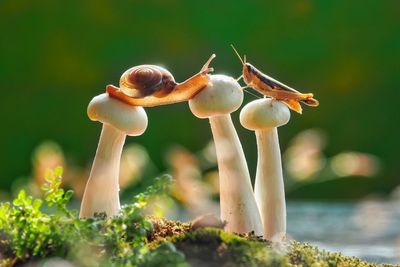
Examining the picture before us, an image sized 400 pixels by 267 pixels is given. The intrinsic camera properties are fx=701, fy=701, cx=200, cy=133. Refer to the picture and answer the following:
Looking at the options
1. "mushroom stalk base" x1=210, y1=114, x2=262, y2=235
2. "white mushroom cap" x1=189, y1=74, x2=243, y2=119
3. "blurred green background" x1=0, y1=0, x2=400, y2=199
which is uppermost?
"blurred green background" x1=0, y1=0, x2=400, y2=199

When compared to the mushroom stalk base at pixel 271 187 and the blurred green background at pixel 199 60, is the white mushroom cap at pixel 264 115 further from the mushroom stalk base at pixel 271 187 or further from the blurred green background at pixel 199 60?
the blurred green background at pixel 199 60

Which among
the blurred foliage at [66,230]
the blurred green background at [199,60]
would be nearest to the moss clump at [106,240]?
the blurred foliage at [66,230]

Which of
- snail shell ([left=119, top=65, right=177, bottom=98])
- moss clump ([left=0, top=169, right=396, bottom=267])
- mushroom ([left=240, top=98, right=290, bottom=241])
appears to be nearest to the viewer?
moss clump ([left=0, top=169, right=396, bottom=267])

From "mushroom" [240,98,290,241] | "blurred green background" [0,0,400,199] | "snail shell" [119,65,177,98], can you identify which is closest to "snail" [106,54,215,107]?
"snail shell" [119,65,177,98]

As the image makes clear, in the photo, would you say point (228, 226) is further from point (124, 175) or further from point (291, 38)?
point (291, 38)

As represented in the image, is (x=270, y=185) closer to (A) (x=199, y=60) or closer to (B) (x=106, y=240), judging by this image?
(B) (x=106, y=240)

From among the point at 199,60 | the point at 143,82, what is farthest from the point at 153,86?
the point at 199,60

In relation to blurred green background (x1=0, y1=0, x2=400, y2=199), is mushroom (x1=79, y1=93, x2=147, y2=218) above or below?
below

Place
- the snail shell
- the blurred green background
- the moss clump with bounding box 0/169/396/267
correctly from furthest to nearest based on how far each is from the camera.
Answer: the blurred green background
the snail shell
the moss clump with bounding box 0/169/396/267

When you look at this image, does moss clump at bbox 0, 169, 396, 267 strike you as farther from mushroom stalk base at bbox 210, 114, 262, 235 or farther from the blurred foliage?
mushroom stalk base at bbox 210, 114, 262, 235
